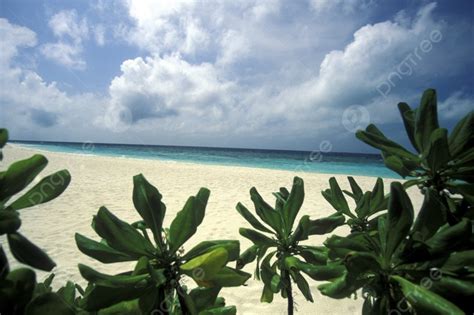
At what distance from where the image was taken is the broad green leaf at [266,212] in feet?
3.68

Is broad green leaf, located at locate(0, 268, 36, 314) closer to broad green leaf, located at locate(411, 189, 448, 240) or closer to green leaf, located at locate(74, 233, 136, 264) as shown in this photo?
green leaf, located at locate(74, 233, 136, 264)

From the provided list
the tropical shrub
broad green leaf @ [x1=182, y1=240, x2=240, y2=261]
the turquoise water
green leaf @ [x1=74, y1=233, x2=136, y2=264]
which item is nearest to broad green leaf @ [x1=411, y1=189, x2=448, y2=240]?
the tropical shrub

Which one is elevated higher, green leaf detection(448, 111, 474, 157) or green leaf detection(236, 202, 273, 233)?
green leaf detection(448, 111, 474, 157)

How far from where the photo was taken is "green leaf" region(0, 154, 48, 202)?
2.16 feet

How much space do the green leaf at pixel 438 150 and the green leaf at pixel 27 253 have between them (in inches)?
43.5

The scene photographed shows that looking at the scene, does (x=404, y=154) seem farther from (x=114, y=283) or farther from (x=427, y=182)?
(x=114, y=283)

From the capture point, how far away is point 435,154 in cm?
82

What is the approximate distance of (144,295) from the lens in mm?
734

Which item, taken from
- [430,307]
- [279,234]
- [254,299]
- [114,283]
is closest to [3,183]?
[114,283]

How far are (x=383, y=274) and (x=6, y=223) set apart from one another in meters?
0.98

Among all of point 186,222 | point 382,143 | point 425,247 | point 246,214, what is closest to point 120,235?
point 186,222

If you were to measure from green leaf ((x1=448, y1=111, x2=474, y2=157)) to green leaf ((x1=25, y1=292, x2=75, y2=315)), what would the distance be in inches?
49.7

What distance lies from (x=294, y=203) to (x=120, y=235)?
0.70m

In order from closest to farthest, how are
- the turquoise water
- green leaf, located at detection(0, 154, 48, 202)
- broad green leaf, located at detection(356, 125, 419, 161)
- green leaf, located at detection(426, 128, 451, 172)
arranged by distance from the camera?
green leaf, located at detection(0, 154, 48, 202) → green leaf, located at detection(426, 128, 451, 172) → broad green leaf, located at detection(356, 125, 419, 161) → the turquoise water
